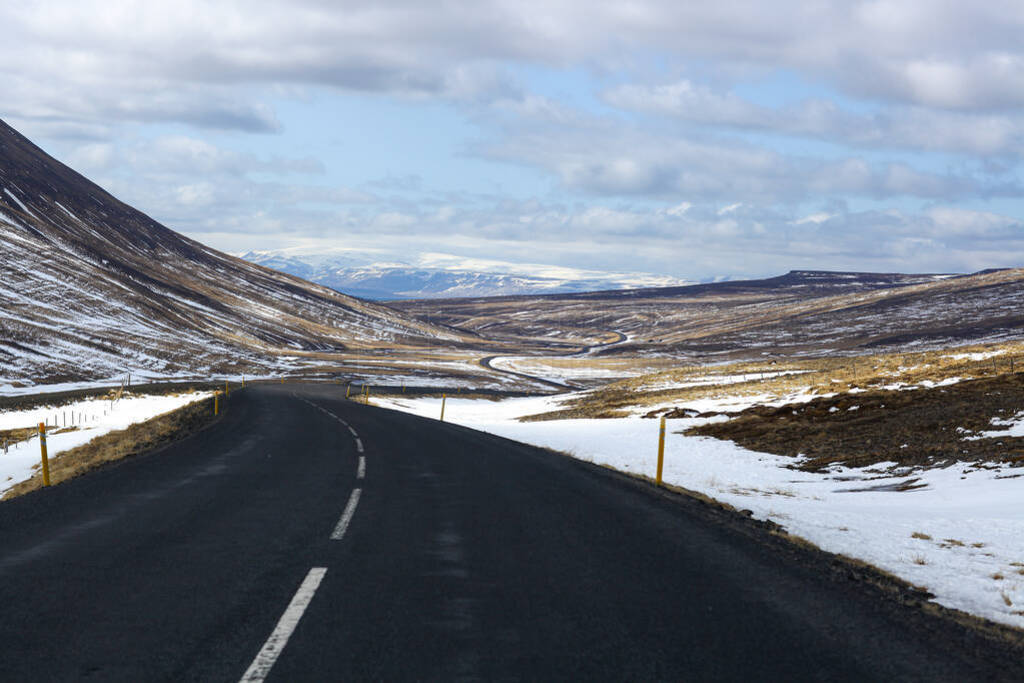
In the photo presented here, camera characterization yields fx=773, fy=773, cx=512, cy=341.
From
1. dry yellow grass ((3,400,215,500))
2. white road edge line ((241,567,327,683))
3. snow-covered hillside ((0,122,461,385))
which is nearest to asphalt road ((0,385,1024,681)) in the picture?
white road edge line ((241,567,327,683))

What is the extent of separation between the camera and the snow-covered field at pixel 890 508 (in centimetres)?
828

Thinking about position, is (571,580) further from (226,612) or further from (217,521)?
(217,521)

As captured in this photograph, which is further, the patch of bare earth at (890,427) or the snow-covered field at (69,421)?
the snow-covered field at (69,421)

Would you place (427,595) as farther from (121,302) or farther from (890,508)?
(121,302)

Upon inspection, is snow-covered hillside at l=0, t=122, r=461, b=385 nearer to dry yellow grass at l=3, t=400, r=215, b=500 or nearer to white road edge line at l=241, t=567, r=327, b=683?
dry yellow grass at l=3, t=400, r=215, b=500

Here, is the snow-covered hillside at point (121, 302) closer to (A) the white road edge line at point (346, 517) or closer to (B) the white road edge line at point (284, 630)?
(A) the white road edge line at point (346, 517)

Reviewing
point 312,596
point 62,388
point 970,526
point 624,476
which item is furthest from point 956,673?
point 62,388

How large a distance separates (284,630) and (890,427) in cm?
2009

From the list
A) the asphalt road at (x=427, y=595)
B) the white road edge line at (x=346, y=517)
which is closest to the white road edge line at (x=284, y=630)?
the asphalt road at (x=427, y=595)

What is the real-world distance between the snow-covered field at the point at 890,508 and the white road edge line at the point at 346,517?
611 centimetres

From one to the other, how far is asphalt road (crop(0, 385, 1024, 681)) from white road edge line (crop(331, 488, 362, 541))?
55 mm

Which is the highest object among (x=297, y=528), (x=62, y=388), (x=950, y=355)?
(x=950, y=355)

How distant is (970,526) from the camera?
35.9 feet

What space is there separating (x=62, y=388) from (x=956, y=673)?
264 feet
